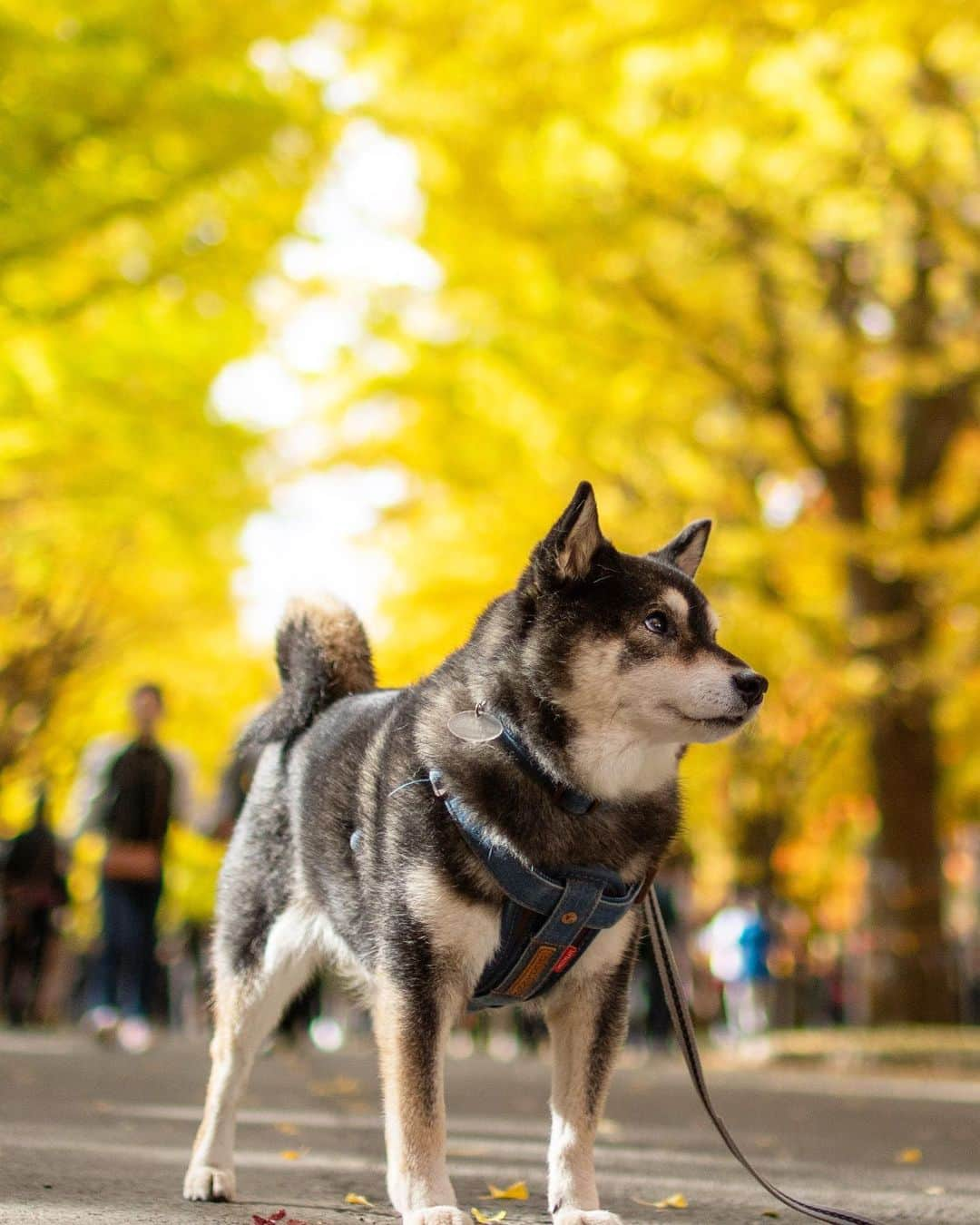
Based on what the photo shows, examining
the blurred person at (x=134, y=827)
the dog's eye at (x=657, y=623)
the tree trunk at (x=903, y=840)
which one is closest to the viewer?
the dog's eye at (x=657, y=623)

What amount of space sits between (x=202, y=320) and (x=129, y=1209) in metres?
10.3

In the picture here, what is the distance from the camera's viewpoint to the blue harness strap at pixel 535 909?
162 inches

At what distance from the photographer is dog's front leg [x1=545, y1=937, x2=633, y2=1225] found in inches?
171

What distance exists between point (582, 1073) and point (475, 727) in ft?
2.86

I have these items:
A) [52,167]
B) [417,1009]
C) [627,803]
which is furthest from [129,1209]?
[52,167]

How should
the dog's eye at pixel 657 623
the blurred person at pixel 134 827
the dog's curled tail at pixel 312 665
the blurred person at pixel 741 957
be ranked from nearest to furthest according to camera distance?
1. the dog's eye at pixel 657 623
2. the dog's curled tail at pixel 312 665
3. the blurred person at pixel 134 827
4. the blurred person at pixel 741 957

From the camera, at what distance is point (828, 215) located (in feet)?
39.4

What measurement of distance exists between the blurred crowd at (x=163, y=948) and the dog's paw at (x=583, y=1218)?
1180 mm

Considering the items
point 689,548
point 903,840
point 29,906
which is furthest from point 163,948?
point 689,548

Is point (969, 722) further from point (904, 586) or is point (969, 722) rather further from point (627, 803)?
point (627, 803)

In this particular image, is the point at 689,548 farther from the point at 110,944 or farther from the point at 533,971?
the point at 110,944

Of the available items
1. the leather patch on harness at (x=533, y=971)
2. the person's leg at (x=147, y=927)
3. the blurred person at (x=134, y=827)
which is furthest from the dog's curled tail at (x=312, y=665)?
the person's leg at (x=147, y=927)

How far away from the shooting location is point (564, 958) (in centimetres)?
423

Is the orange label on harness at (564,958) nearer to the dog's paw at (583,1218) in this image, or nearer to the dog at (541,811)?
the dog at (541,811)
